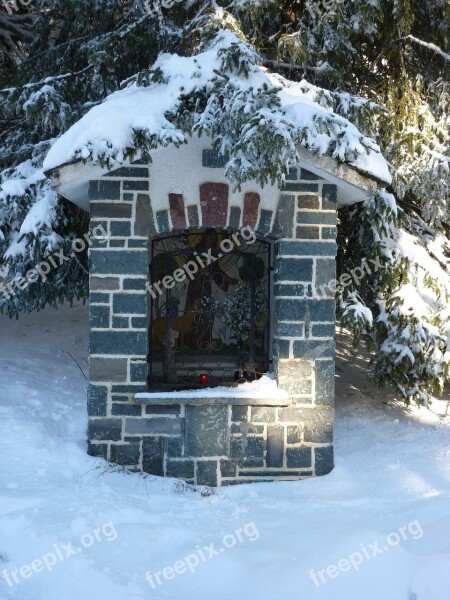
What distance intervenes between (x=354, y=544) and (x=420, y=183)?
149 inches

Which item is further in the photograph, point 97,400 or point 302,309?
point 302,309

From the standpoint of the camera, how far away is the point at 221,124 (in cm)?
450

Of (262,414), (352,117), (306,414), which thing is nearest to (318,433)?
(306,414)

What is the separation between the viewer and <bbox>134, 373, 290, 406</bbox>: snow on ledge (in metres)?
4.87

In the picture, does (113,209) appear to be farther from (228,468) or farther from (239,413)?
(228,468)

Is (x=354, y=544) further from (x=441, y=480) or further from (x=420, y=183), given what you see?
(x=420, y=183)

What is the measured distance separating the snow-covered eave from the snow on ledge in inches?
63.8

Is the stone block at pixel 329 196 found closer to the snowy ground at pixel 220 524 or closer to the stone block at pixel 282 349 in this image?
the stone block at pixel 282 349

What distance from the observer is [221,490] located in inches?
192

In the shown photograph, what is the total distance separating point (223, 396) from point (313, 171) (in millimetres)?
1802

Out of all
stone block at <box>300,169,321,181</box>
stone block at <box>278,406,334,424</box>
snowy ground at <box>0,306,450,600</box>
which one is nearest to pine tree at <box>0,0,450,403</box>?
stone block at <box>300,169,321,181</box>

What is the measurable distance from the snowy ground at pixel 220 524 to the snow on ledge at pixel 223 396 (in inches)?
22.9

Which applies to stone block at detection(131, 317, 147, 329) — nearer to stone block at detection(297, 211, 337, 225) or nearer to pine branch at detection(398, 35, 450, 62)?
stone block at detection(297, 211, 337, 225)

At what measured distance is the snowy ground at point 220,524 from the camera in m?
3.48
